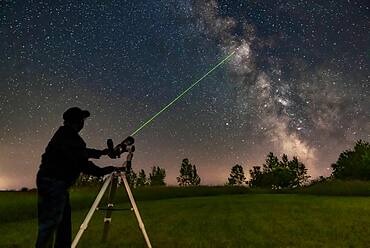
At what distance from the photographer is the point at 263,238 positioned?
9062 millimetres

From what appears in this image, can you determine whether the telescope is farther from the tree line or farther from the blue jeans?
the tree line

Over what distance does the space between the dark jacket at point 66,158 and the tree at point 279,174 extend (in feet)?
354

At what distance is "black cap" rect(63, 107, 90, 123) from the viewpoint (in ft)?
18.5

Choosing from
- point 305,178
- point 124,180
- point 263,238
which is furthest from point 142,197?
point 305,178

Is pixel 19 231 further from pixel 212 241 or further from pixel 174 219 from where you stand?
pixel 212 241

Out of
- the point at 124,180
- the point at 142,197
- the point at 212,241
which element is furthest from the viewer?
the point at 142,197

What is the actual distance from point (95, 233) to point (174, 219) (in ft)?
12.1

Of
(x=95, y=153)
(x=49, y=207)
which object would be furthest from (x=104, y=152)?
(x=49, y=207)

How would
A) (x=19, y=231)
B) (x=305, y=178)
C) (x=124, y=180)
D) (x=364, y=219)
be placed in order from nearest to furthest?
(x=124, y=180), (x=19, y=231), (x=364, y=219), (x=305, y=178)

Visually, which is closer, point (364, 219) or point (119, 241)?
point (119, 241)

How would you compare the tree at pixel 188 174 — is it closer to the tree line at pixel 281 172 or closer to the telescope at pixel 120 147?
the tree line at pixel 281 172

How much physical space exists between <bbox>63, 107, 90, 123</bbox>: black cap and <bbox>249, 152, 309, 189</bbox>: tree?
107768 millimetres

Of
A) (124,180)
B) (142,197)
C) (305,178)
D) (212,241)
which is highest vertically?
(305,178)

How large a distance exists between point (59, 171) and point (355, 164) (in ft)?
302
